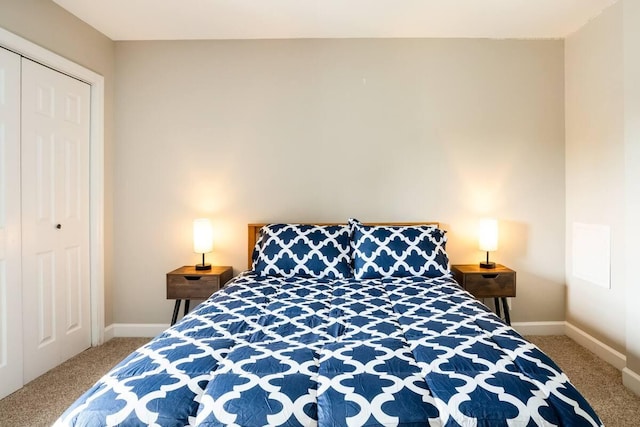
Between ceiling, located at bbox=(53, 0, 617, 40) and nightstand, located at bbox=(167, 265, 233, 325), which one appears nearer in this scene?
ceiling, located at bbox=(53, 0, 617, 40)

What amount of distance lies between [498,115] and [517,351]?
93.8 inches

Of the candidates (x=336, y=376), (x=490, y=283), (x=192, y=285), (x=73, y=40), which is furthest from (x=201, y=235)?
(x=490, y=283)

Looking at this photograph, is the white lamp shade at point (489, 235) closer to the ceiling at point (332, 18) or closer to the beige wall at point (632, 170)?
the beige wall at point (632, 170)

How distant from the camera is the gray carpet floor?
2004 millimetres

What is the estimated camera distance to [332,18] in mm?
2781

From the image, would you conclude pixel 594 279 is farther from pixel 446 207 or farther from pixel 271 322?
pixel 271 322

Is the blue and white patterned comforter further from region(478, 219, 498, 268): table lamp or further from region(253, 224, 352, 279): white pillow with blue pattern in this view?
region(478, 219, 498, 268): table lamp

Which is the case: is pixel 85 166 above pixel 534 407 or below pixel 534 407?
above

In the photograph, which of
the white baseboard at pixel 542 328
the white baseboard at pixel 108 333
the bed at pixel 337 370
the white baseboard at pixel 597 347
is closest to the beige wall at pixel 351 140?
the white baseboard at pixel 542 328

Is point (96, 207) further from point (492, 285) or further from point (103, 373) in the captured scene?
point (492, 285)

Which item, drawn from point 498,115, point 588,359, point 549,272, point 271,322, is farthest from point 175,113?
point 588,359

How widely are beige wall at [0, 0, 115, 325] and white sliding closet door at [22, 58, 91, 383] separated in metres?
0.18

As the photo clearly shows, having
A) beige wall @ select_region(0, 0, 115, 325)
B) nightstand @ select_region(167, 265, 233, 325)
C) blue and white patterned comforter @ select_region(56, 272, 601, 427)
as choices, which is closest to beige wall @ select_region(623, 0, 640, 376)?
blue and white patterned comforter @ select_region(56, 272, 601, 427)

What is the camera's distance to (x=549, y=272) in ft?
10.5
